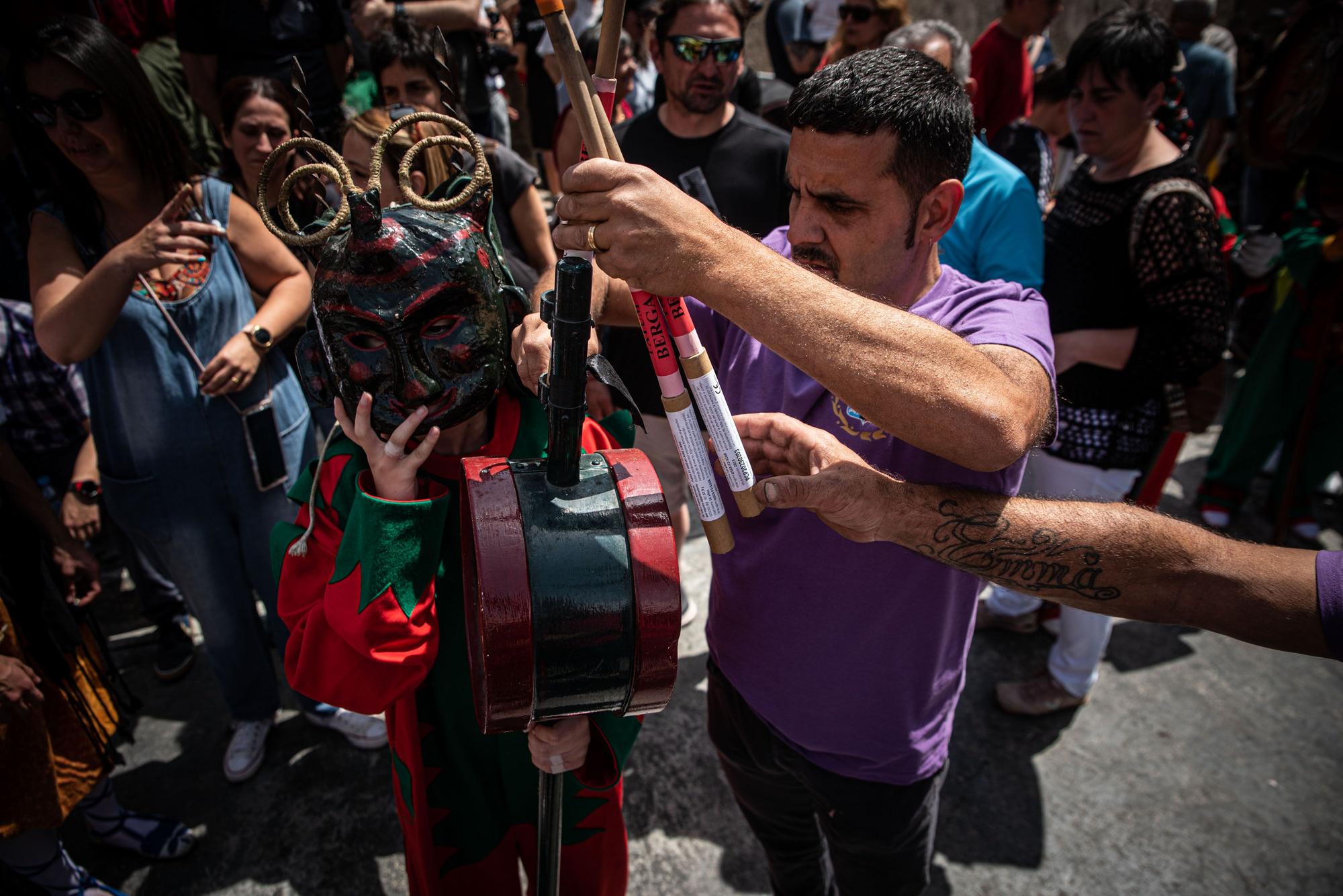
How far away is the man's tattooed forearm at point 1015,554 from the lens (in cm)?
139

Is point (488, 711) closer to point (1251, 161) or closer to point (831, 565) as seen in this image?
point (831, 565)

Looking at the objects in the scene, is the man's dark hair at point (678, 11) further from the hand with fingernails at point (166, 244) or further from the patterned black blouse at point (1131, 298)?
the hand with fingernails at point (166, 244)

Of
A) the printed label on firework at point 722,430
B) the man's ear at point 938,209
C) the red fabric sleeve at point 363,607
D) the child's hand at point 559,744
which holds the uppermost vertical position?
the man's ear at point 938,209

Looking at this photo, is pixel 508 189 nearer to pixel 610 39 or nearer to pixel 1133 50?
pixel 610 39

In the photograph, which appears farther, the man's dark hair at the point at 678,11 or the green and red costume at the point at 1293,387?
the green and red costume at the point at 1293,387

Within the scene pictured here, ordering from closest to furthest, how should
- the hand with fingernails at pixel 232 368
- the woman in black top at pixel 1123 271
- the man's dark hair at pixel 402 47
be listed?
the hand with fingernails at pixel 232 368 → the woman in black top at pixel 1123 271 → the man's dark hair at pixel 402 47

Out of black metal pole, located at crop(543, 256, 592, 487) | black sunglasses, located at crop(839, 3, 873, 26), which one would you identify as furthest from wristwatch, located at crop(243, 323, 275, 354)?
black sunglasses, located at crop(839, 3, 873, 26)

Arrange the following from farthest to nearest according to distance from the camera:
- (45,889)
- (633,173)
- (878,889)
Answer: (45,889) < (878,889) < (633,173)

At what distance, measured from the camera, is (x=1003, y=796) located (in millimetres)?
2895

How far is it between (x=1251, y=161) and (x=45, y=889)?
5.93 m

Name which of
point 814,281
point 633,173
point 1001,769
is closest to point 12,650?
point 633,173

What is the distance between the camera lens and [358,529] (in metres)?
1.38

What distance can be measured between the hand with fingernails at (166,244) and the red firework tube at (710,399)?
173cm

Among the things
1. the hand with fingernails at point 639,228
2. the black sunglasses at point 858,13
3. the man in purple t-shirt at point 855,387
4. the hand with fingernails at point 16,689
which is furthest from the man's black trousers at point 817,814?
the black sunglasses at point 858,13
